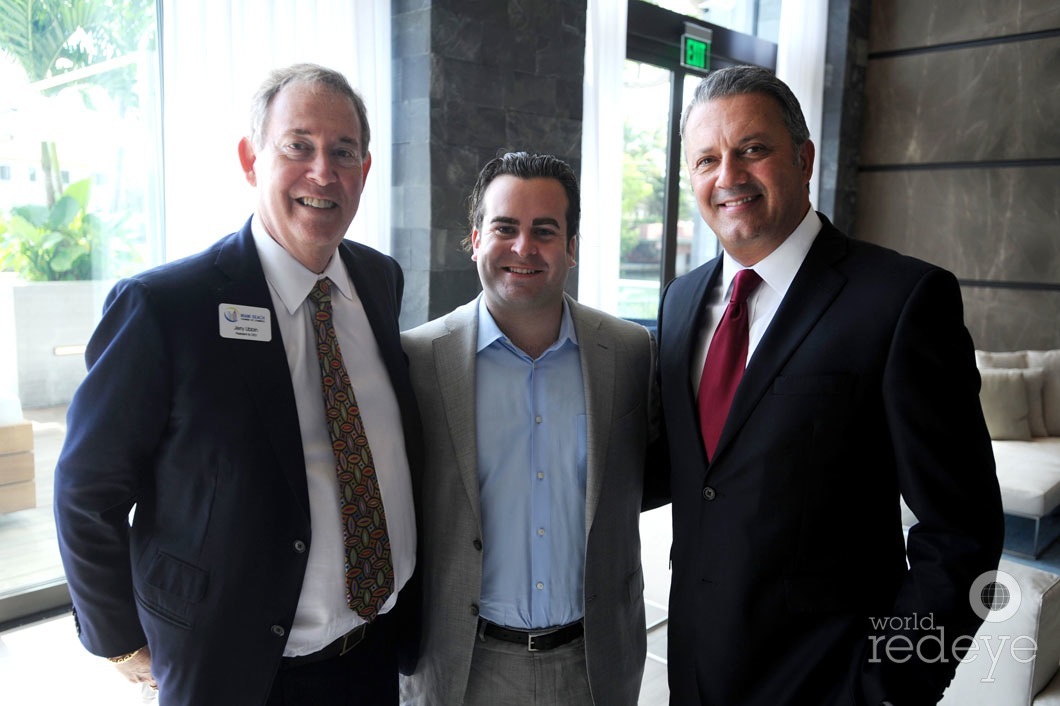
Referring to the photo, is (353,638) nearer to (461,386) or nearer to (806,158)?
(461,386)

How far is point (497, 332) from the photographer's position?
71.3 inches

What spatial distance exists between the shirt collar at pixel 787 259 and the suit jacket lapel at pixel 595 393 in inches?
15.8

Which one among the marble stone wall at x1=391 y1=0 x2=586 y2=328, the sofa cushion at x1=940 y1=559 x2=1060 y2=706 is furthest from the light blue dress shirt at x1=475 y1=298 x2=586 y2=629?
the marble stone wall at x1=391 y1=0 x2=586 y2=328

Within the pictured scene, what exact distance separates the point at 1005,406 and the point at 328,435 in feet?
18.1

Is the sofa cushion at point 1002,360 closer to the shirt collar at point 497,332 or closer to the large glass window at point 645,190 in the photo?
the large glass window at point 645,190

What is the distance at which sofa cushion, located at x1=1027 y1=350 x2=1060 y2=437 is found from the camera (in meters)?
5.84

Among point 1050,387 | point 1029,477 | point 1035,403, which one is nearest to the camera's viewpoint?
point 1029,477

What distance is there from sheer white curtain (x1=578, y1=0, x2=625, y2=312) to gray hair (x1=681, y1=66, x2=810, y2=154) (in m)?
3.20

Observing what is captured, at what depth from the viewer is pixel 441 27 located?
383 cm

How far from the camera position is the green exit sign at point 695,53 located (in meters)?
6.04

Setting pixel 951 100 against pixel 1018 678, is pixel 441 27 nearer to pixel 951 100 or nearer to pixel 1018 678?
pixel 1018 678

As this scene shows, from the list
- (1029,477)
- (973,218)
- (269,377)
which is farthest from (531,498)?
(973,218)

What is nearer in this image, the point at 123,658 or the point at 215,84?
the point at 123,658

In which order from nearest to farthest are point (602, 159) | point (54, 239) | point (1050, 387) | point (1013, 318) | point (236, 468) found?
point (236, 468) < point (54, 239) < point (602, 159) < point (1050, 387) < point (1013, 318)
